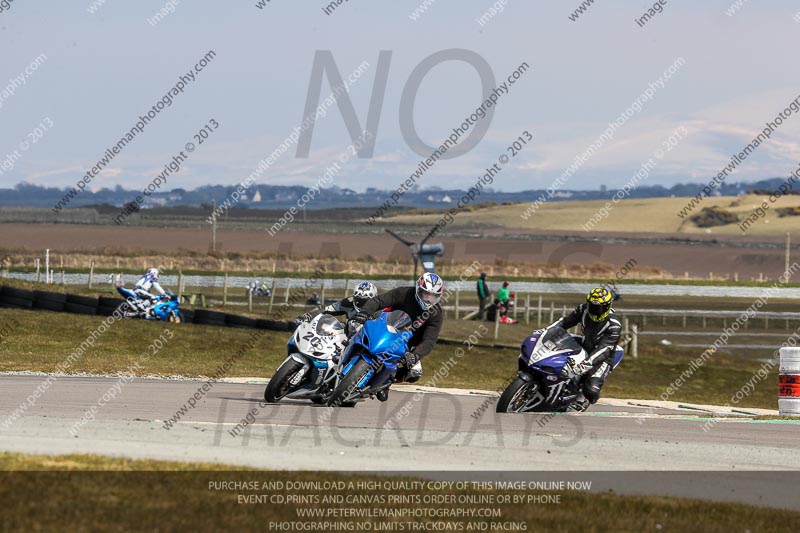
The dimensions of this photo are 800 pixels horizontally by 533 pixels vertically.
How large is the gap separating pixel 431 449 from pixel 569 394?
4178mm

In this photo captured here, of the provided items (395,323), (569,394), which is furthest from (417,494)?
(569,394)

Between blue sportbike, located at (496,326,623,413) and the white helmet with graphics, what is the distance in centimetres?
114

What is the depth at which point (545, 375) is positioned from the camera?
1402 cm

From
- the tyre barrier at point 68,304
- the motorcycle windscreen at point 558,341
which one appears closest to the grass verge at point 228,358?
the tyre barrier at point 68,304

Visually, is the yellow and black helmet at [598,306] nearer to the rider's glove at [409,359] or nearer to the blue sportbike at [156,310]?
the rider's glove at [409,359]

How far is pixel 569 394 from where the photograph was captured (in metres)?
14.4

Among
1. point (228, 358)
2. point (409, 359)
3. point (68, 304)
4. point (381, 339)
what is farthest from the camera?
point (68, 304)

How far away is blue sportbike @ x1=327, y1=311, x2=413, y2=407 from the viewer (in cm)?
1349

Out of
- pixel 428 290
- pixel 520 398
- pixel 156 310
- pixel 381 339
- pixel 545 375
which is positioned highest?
pixel 428 290

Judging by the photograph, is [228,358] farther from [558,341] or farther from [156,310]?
[558,341]

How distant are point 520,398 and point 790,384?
4.90 meters

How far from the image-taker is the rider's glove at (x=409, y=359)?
44.7ft

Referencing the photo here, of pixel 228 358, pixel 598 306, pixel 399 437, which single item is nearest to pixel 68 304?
pixel 228 358

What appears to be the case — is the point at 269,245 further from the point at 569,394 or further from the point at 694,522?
the point at 694,522
